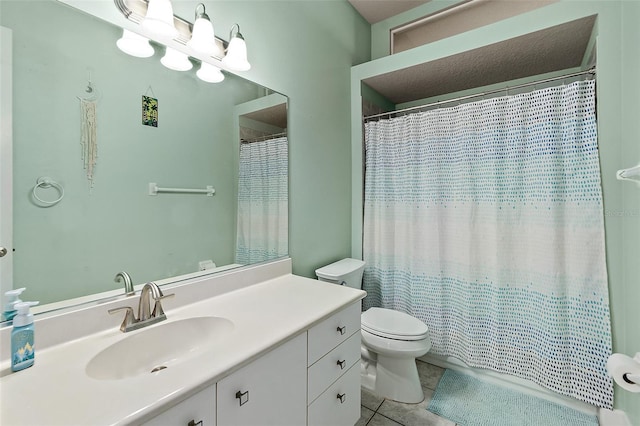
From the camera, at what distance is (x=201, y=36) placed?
123 centimetres

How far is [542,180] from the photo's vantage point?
5.53 feet

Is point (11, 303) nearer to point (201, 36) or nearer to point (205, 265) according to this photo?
point (205, 265)

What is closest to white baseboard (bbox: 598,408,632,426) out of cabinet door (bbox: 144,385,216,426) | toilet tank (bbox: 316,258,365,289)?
toilet tank (bbox: 316,258,365,289)

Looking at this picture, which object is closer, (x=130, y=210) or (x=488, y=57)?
(x=130, y=210)

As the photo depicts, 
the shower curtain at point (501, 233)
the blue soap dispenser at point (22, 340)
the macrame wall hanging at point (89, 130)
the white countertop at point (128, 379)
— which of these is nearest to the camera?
the white countertop at point (128, 379)

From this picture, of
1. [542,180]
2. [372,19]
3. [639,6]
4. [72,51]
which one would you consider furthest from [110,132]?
[372,19]

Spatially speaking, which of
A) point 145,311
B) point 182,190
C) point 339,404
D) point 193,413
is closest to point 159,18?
point 182,190

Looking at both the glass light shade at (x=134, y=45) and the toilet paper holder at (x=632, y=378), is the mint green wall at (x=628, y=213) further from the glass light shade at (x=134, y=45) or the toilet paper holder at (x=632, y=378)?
the glass light shade at (x=134, y=45)

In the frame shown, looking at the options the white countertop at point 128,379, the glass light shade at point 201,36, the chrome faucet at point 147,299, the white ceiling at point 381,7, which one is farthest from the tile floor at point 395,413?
the white ceiling at point 381,7

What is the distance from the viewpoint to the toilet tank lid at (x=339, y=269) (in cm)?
188

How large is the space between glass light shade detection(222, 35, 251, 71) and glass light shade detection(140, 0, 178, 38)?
0.28 metres

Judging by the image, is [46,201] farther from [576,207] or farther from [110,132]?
[576,207]

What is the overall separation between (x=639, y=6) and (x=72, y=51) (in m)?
2.32

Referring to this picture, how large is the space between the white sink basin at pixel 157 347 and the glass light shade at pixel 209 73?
107cm
